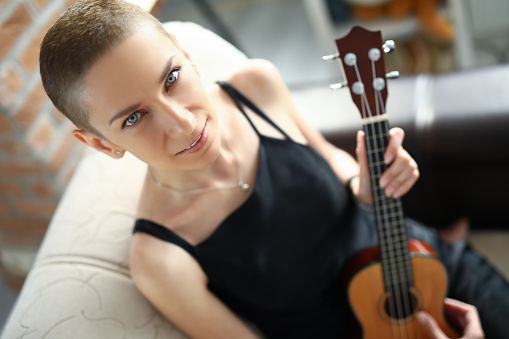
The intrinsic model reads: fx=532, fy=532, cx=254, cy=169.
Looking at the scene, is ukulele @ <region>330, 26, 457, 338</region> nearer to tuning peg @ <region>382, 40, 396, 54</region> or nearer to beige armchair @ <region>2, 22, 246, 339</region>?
tuning peg @ <region>382, 40, 396, 54</region>

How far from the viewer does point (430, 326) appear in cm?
96

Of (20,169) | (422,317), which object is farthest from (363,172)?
(20,169)

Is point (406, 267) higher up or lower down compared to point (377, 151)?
lower down

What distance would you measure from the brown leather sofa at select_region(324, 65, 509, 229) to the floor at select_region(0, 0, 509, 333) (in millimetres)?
795

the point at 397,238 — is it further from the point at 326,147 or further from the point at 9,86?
the point at 9,86

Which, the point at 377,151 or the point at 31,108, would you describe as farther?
the point at 31,108

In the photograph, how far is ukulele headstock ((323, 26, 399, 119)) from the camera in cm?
74

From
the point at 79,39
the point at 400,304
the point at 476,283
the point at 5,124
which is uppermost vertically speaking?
the point at 79,39

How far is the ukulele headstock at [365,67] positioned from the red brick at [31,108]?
781 millimetres

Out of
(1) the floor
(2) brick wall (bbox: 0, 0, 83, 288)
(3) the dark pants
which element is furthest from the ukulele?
(1) the floor

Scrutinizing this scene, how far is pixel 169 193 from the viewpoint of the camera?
35.9 inches

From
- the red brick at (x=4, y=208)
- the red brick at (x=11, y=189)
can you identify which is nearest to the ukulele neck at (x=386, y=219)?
the red brick at (x=11, y=189)

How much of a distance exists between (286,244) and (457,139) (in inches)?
18.3

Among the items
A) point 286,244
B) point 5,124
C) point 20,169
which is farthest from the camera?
point 20,169
